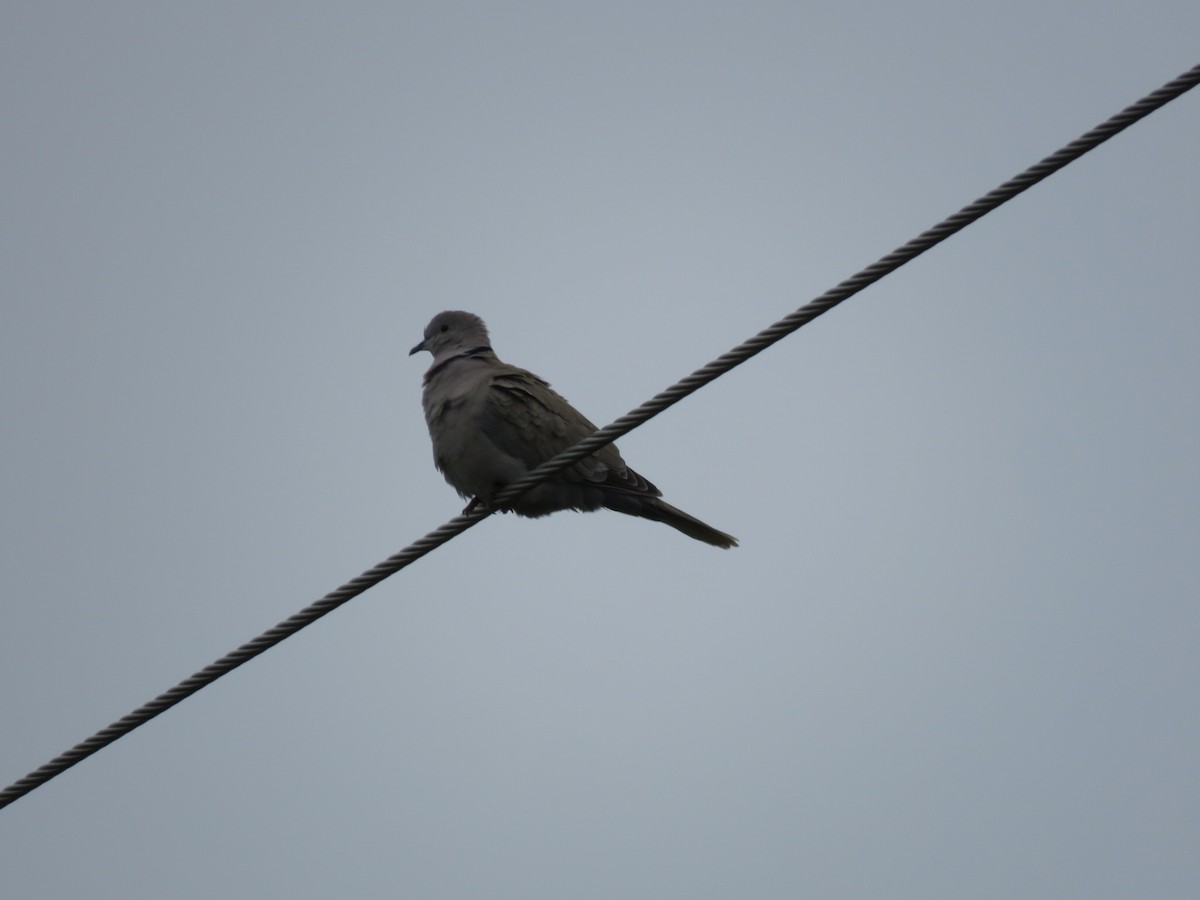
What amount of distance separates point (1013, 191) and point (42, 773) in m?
2.90

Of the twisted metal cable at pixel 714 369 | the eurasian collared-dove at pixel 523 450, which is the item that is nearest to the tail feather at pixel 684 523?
the eurasian collared-dove at pixel 523 450

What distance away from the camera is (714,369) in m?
3.70

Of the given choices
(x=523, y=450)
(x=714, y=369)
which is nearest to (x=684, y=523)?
(x=523, y=450)

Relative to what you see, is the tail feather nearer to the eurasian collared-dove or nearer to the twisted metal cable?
the eurasian collared-dove

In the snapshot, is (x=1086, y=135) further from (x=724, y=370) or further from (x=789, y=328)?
(x=724, y=370)

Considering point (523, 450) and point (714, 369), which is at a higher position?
point (523, 450)

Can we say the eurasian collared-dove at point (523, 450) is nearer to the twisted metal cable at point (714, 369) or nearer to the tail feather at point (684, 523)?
the tail feather at point (684, 523)

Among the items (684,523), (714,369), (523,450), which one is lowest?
(714,369)

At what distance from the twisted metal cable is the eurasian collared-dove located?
71.5 inches

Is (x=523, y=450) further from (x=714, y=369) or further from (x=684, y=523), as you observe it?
(x=714, y=369)

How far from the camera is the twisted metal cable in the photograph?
3328mm

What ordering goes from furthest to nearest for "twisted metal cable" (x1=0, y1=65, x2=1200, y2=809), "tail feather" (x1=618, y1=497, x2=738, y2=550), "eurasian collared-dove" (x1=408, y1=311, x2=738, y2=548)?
"tail feather" (x1=618, y1=497, x2=738, y2=550) < "eurasian collared-dove" (x1=408, y1=311, x2=738, y2=548) < "twisted metal cable" (x1=0, y1=65, x2=1200, y2=809)

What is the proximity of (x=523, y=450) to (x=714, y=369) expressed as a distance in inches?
84.0

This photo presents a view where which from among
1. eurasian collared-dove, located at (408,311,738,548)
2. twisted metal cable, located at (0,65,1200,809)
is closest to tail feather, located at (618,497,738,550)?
eurasian collared-dove, located at (408,311,738,548)
